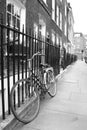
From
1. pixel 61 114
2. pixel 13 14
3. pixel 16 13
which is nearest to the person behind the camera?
pixel 61 114

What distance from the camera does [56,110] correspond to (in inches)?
135

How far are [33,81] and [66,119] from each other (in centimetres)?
98

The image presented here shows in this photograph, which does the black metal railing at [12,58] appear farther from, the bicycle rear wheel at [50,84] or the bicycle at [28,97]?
the bicycle rear wheel at [50,84]

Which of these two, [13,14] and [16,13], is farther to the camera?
[16,13]

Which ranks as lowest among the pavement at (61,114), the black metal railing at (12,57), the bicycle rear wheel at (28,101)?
the pavement at (61,114)

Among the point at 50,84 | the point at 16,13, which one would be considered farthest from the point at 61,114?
the point at 16,13

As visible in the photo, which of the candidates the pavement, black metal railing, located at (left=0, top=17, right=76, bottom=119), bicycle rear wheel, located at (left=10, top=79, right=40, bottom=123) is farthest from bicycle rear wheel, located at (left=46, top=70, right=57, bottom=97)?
bicycle rear wheel, located at (left=10, top=79, right=40, bottom=123)

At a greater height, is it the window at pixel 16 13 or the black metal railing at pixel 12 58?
the window at pixel 16 13

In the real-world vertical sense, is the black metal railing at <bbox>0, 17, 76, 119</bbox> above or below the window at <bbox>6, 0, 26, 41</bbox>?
below

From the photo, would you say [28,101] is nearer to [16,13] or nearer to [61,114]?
[61,114]

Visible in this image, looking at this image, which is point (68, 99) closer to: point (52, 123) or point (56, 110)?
point (56, 110)

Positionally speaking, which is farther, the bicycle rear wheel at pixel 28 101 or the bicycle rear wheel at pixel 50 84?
the bicycle rear wheel at pixel 50 84

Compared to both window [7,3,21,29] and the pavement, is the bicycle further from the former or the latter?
window [7,3,21,29]

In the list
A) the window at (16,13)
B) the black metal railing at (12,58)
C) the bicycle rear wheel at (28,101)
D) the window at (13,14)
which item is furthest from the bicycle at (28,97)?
the window at (13,14)
